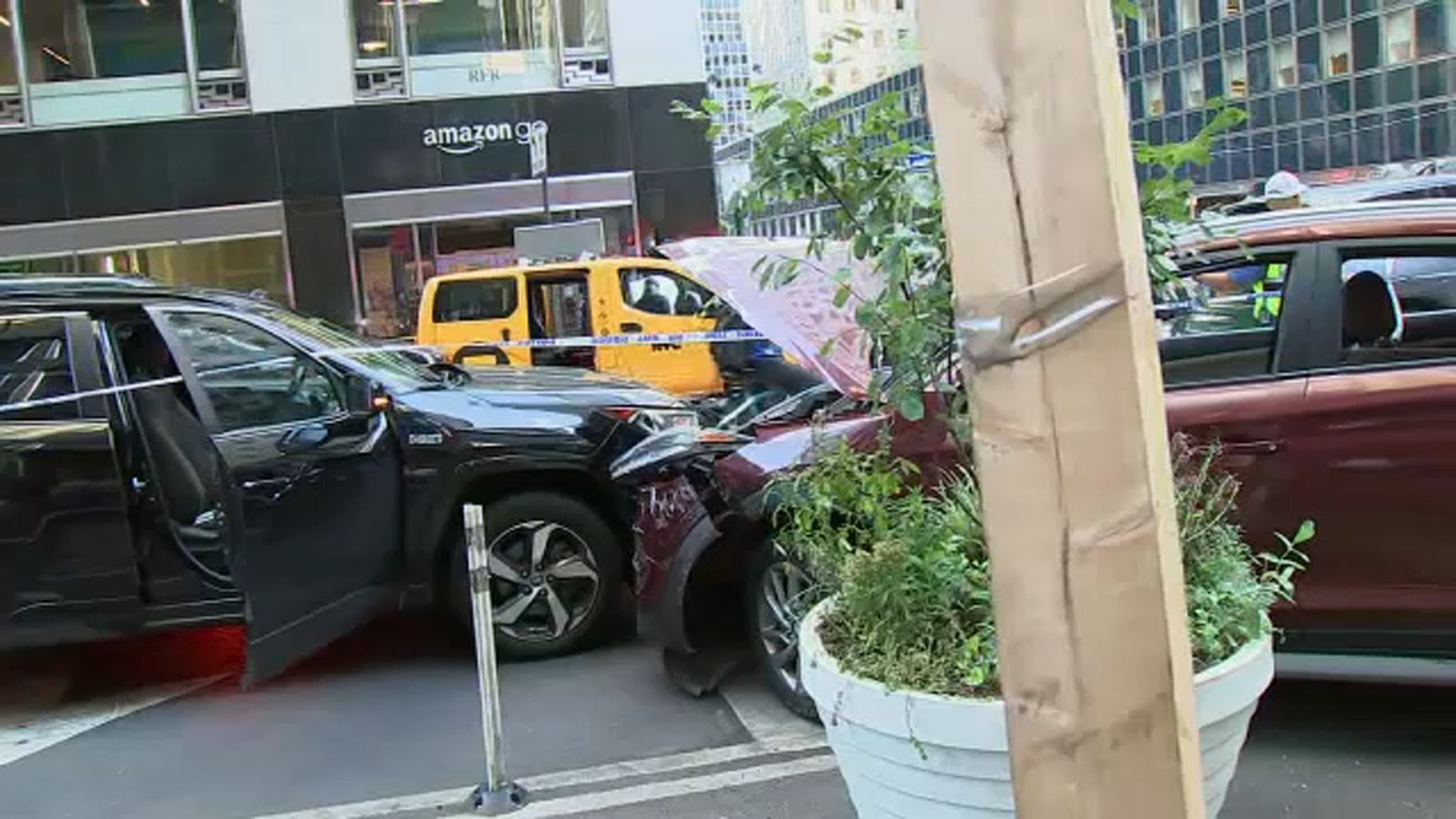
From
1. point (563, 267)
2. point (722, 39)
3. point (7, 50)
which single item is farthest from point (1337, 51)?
point (7, 50)

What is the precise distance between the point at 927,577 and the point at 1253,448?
1.87 m

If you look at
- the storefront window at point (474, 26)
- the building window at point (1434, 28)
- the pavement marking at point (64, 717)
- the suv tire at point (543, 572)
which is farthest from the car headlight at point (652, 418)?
the building window at point (1434, 28)

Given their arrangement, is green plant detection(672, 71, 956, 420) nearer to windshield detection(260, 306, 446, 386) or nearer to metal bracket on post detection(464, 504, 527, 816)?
metal bracket on post detection(464, 504, 527, 816)

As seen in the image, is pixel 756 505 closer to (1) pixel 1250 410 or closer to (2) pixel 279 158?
(1) pixel 1250 410

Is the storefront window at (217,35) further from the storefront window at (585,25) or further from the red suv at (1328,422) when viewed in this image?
the red suv at (1328,422)

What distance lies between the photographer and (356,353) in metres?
6.01

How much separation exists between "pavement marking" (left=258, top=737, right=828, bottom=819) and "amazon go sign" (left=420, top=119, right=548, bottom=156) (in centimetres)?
1696

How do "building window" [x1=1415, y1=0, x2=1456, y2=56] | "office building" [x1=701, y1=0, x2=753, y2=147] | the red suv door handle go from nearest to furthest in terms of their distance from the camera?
the red suv door handle, "office building" [x1=701, y1=0, x2=753, y2=147], "building window" [x1=1415, y1=0, x2=1456, y2=56]

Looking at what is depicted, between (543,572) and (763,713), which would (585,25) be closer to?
(543,572)

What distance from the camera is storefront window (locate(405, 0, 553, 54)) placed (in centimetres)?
2088

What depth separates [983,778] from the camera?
2.37 metres

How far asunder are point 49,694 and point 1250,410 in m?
5.14

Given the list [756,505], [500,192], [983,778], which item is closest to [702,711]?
[756,505]

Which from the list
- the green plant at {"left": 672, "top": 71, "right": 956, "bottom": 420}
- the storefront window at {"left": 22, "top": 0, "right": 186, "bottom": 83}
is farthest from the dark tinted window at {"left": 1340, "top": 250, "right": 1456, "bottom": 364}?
the storefront window at {"left": 22, "top": 0, "right": 186, "bottom": 83}
